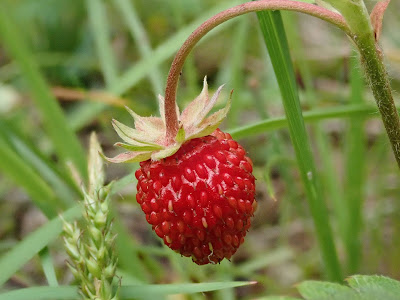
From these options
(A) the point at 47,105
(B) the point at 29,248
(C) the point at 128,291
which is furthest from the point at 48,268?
(A) the point at 47,105

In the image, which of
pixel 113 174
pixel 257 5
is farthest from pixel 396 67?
pixel 257 5

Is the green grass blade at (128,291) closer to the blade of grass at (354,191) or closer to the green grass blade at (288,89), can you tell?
the green grass blade at (288,89)

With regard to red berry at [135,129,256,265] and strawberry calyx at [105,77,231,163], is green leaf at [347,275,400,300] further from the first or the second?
strawberry calyx at [105,77,231,163]

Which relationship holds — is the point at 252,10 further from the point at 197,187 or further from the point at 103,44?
the point at 103,44

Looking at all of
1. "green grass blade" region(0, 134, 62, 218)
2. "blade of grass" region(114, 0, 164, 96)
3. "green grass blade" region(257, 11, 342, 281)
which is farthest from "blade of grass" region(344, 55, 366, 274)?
"green grass blade" region(0, 134, 62, 218)

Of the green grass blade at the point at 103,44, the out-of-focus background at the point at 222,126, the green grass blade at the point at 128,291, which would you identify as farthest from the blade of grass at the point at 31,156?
the green grass blade at the point at 128,291

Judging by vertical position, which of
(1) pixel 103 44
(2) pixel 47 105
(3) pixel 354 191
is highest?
(1) pixel 103 44

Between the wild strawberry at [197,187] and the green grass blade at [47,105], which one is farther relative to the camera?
the green grass blade at [47,105]
